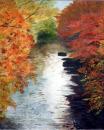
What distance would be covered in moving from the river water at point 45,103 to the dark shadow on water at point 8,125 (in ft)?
0.40

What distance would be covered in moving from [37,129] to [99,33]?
29.2ft

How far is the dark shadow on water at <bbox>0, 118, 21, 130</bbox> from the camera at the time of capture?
3000cm

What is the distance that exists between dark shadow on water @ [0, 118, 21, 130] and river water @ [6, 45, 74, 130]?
12 centimetres

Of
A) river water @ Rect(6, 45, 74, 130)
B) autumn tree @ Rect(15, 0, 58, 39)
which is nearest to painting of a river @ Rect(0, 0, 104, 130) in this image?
river water @ Rect(6, 45, 74, 130)

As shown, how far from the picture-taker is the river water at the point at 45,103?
103 feet

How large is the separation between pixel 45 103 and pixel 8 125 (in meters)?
7.33

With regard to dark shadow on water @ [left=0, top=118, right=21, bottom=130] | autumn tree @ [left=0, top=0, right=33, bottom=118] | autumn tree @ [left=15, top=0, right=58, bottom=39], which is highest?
autumn tree @ [left=0, top=0, right=33, bottom=118]

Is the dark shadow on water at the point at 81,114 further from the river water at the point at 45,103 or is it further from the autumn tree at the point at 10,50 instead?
the autumn tree at the point at 10,50

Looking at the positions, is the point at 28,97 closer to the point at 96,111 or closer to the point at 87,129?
the point at 96,111

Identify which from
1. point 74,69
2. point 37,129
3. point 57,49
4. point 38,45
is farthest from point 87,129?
point 38,45

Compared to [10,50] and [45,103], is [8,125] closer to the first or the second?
[10,50]

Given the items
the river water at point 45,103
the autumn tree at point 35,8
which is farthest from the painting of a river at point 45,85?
the autumn tree at point 35,8

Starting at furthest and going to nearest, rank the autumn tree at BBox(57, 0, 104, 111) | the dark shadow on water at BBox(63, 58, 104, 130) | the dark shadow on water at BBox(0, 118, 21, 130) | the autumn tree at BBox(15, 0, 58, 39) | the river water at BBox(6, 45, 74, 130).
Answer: the autumn tree at BBox(15, 0, 58, 39) < the autumn tree at BBox(57, 0, 104, 111) < the dark shadow on water at BBox(63, 58, 104, 130) < the river water at BBox(6, 45, 74, 130) < the dark shadow on water at BBox(0, 118, 21, 130)

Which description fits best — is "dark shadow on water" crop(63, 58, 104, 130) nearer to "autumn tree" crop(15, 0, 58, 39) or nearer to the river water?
the river water
